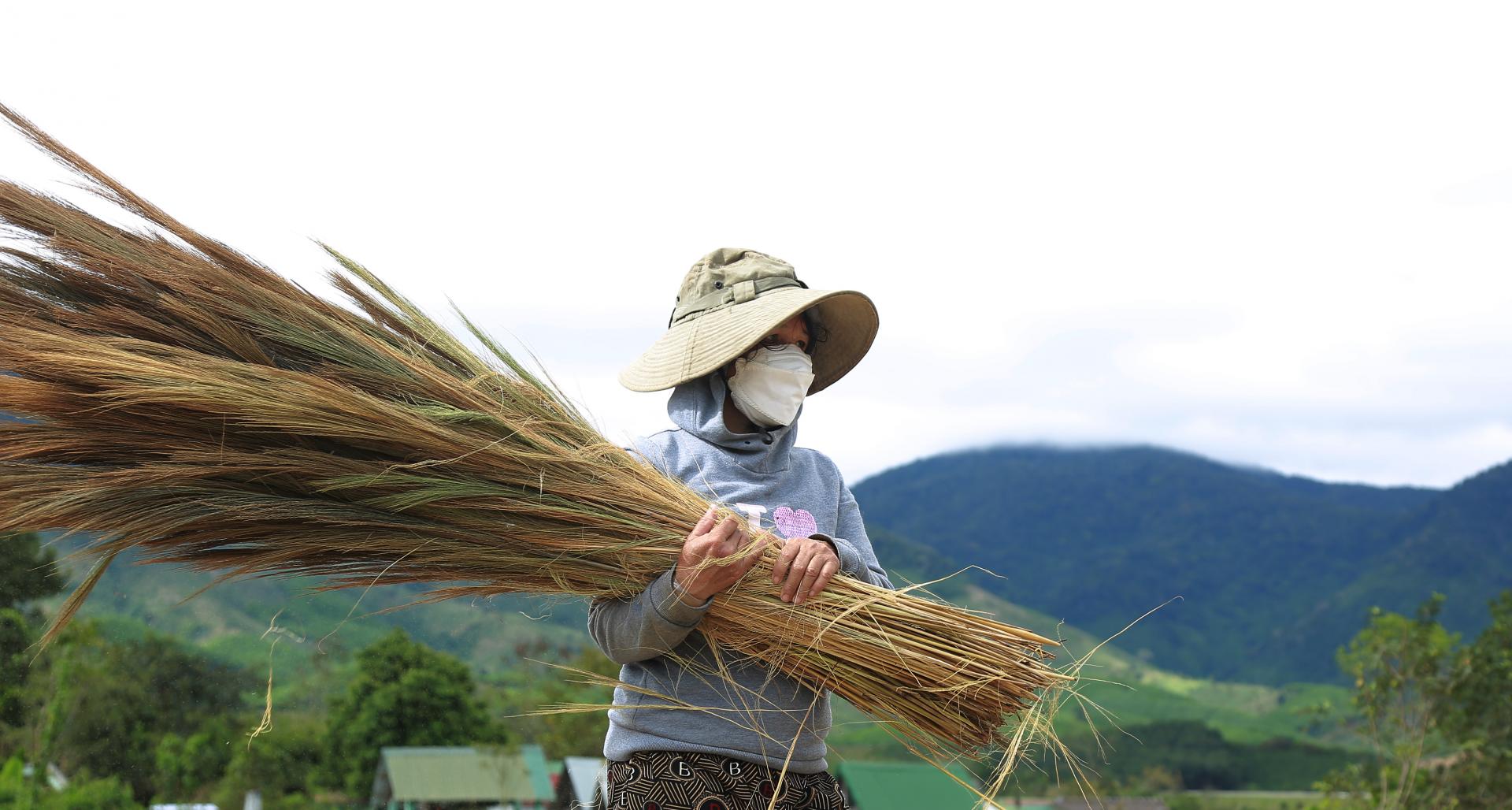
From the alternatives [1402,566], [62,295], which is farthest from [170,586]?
[1402,566]

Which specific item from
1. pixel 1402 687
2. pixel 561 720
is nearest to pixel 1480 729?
pixel 1402 687

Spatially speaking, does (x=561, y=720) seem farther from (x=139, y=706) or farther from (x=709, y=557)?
(x=709, y=557)

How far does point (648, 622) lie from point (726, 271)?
26.9 inches

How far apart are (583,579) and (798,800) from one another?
491mm

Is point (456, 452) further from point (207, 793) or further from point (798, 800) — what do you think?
point (207, 793)

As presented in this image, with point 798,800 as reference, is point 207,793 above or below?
below

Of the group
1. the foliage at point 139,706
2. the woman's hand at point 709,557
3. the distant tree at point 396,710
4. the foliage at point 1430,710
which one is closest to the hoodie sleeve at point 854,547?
the woman's hand at point 709,557

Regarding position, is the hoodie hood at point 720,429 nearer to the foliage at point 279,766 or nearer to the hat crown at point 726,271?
the hat crown at point 726,271

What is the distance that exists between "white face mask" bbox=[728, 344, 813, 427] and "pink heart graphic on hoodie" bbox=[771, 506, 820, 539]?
0.16 metres

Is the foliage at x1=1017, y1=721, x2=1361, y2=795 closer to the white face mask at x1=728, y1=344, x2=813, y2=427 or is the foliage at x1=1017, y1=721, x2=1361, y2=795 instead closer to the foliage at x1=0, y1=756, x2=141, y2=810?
the foliage at x1=0, y1=756, x2=141, y2=810

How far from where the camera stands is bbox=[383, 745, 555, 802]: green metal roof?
23.1 meters

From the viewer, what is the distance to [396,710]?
26719mm

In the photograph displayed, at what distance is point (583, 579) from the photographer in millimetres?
1811

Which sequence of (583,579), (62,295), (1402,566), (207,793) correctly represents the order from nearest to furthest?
(62,295) → (583,579) → (207,793) → (1402,566)
